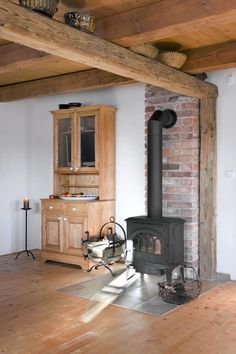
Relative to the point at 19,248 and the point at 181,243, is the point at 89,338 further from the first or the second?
the point at 19,248

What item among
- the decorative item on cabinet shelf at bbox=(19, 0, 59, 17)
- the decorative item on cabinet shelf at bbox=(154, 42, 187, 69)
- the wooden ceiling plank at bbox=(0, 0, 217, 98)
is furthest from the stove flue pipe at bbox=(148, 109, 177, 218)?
the decorative item on cabinet shelf at bbox=(19, 0, 59, 17)

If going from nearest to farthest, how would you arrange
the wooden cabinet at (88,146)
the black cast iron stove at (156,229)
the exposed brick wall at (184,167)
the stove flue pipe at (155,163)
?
the black cast iron stove at (156,229)
the stove flue pipe at (155,163)
the exposed brick wall at (184,167)
the wooden cabinet at (88,146)

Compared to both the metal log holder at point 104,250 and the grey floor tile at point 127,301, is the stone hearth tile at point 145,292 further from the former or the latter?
the metal log holder at point 104,250

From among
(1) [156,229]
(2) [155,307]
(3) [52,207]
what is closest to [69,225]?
(3) [52,207]

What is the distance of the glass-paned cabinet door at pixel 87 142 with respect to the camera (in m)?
5.51

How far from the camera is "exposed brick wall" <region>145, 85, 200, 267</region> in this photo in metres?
4.71

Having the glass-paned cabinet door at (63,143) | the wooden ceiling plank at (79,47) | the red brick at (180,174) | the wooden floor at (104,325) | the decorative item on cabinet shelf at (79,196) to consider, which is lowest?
the wooden floor at (104,325)

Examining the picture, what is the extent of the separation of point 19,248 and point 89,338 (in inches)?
142

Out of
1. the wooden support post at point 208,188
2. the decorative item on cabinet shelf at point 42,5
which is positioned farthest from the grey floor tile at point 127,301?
the decorative item on cabinet shelf at point 42,5

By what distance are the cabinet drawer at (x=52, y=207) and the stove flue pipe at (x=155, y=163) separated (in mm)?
1406

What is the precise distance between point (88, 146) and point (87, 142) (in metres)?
0.06

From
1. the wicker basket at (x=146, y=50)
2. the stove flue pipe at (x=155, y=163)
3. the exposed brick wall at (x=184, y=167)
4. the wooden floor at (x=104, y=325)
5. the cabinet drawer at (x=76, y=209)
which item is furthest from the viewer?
the cabinet drawer at (x=76, y=209)

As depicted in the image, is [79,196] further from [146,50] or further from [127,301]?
[146,50]

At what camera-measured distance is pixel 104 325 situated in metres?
3.35
